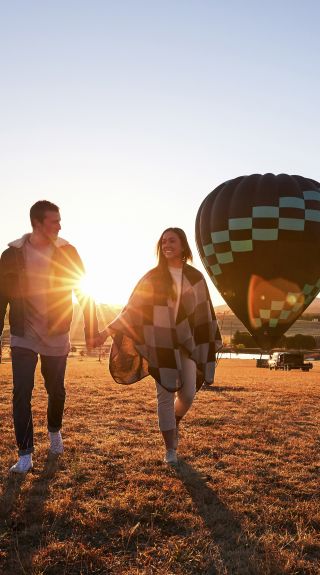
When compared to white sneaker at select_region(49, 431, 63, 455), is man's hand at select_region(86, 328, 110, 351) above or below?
above

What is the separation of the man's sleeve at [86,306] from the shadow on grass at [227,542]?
1.87 m

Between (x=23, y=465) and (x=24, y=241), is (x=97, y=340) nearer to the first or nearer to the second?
(x=24, y=241)

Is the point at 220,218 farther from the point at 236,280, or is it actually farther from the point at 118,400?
the point at 118,400

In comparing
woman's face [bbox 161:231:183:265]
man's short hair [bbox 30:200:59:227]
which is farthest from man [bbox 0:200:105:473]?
woman's face [bbox 161:231:183:265]

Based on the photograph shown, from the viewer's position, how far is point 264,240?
70.8ft

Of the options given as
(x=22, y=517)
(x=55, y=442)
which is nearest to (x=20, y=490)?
A: (x=22, y=517)

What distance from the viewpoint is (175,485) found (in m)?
4.86

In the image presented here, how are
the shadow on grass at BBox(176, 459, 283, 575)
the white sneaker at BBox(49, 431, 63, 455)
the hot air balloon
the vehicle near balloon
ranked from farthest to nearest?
the vehicle near balloon → the hot air balloon → the white sneaker at BBox(49, 431, 63, 455) → the shadow on grass at BBox(176, 459, 283, 575)

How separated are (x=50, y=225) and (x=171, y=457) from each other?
2727mm

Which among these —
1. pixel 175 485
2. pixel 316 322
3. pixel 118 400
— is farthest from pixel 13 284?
pixel 316 322

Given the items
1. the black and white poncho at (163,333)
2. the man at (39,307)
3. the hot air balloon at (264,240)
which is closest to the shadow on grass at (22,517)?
the man at (39,307)

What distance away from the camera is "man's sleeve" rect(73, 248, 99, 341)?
19.2ft

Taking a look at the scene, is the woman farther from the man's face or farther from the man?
the man's face

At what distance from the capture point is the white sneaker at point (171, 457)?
5.59 metres
